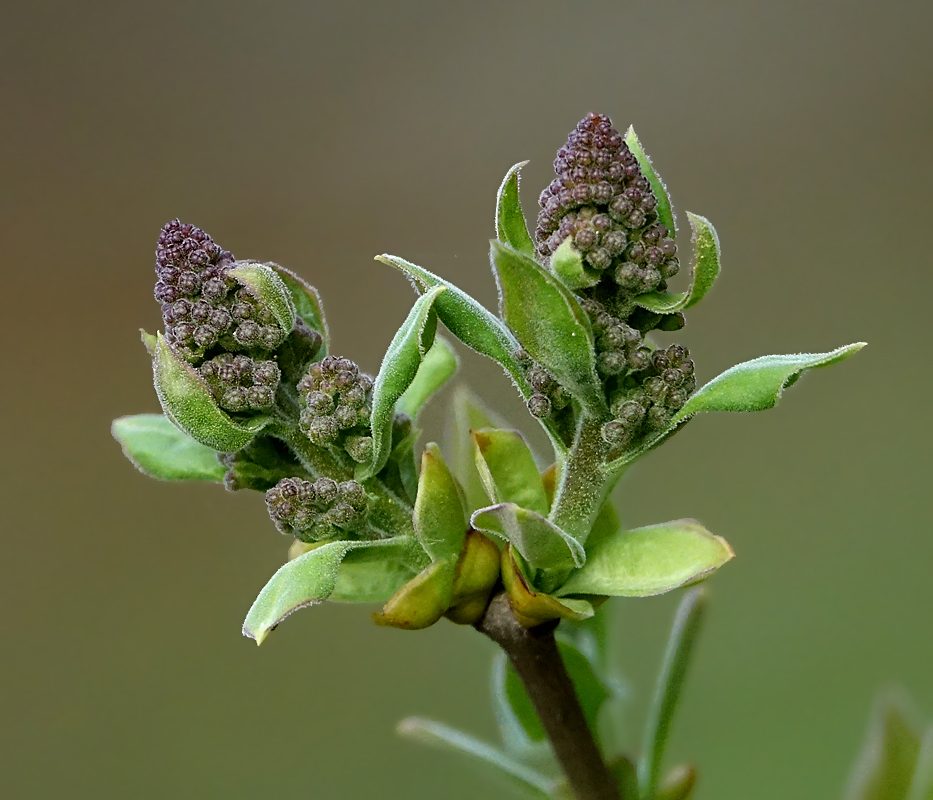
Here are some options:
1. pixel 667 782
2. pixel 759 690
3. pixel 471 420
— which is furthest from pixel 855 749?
pixel 471 420

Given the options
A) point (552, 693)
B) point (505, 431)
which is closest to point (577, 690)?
point (552, 693)

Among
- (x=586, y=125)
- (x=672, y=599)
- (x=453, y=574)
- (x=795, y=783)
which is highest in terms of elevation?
(x=586, y=125)

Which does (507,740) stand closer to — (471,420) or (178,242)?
(471,420)

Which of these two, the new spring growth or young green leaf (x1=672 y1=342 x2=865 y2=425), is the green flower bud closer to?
the new spring growth

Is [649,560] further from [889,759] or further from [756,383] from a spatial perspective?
[889,759]

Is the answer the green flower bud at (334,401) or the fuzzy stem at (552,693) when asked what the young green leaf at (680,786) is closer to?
the fuzzy stem at (552,693)

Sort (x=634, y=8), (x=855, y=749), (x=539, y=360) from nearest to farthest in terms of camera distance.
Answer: (x=539, y=360) < (x=855, y=749) < (x=634, y=8)

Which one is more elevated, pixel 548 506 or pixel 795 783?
pixel 548 506
